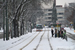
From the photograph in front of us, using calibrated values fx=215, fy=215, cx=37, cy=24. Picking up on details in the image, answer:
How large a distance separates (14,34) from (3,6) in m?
7.72

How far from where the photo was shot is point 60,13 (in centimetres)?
18562

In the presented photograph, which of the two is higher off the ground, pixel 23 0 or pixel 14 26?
pixel 23 0

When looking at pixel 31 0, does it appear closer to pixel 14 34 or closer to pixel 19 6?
pixel 19 6

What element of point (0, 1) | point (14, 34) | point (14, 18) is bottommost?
point (14, 34)

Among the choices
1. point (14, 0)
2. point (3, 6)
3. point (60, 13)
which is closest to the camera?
point (3, 6)

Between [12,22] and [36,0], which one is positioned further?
[12,22]

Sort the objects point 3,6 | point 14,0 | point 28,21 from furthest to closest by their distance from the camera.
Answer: point 28,21 < point 14,0 < point 3,6

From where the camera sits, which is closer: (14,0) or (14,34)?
(14,0)

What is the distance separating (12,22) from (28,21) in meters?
22.1

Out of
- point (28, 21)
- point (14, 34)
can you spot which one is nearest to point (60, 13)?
point (28, 21)

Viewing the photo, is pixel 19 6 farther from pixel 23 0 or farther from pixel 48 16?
pixel 48 16

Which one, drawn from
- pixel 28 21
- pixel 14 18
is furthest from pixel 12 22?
pixel 28 21

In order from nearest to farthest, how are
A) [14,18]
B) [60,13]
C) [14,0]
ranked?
[14,0] → [14,18] → [60,13]

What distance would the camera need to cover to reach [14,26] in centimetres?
3706
